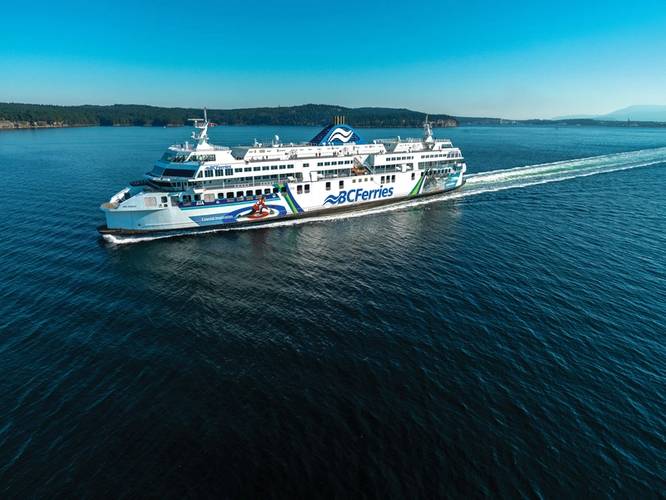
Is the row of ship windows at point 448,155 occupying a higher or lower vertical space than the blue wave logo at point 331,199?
higher

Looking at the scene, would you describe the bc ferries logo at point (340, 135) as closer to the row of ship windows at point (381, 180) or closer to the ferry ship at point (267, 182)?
the ferry ship at point (267, 182)

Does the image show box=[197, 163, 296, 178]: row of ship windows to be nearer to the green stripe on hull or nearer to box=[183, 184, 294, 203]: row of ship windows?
box=[183, 184, 294, 203]: row of ship windows

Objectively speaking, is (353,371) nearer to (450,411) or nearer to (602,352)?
(450,411)

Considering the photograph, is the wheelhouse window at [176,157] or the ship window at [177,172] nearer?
the ship window at [177,172]

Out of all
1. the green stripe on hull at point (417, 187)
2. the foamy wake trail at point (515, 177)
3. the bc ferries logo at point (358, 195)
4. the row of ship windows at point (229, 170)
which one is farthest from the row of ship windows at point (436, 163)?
the row of ship windows at point (229, 170)

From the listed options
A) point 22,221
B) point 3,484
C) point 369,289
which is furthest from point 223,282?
point 22,221

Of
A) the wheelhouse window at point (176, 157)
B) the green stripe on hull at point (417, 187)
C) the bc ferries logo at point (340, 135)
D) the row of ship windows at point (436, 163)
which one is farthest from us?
the row of ship windows at point (436, 163)
